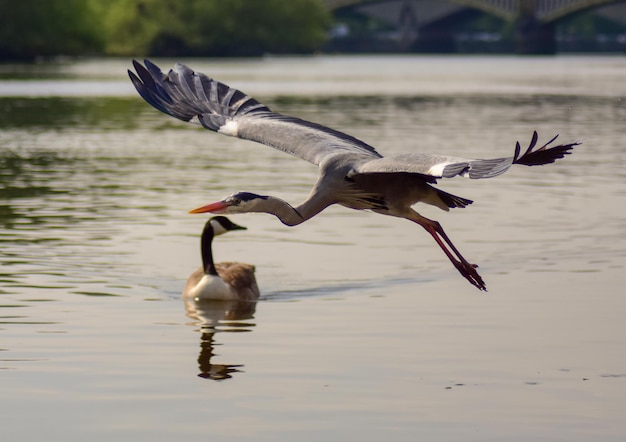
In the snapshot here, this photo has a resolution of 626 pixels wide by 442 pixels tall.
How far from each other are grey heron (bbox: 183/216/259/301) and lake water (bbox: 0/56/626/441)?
0.56ft

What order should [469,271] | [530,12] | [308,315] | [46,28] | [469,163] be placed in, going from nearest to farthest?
[469,163] → [469,271] → [308,315] → [46,28] → [530,12]

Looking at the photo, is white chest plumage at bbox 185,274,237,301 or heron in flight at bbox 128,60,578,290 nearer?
heron in flight at bbox 128,60,578,290

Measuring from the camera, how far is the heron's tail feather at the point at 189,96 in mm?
13875

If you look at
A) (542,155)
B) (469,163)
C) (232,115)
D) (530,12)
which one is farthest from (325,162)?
(530,12)

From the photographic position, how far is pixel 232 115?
1402 cm

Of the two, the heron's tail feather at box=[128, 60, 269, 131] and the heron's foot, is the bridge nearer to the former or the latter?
the heron's tail feather at box=[128, 60, 269, 131]

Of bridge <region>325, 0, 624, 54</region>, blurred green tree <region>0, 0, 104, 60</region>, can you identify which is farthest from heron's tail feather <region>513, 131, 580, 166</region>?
bridge <region>325, 0, 624, 54</region>

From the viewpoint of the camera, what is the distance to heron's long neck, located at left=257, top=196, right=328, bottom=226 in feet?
39.8

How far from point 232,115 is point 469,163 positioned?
354cm

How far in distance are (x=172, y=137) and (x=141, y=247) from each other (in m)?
24.9

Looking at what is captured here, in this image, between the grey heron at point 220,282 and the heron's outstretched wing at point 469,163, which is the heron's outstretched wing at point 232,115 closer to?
the heron's outstretched wing at point 469,163

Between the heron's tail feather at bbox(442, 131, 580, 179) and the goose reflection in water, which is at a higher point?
the heron's tail feather at bbox(442, 131, 580, 179)

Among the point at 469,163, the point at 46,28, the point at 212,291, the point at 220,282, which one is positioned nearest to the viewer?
the point at 469,163

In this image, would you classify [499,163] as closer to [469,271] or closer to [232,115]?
[469,271]
